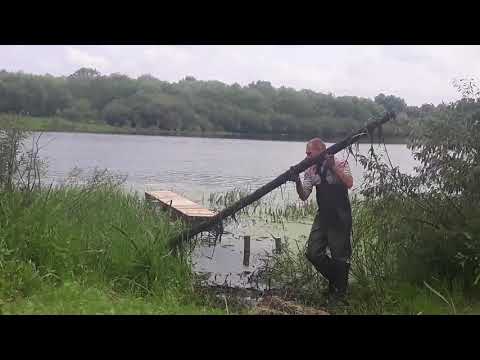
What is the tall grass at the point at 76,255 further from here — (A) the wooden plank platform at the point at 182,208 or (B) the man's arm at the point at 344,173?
(A) the wooden plank platform at the point at 182,208

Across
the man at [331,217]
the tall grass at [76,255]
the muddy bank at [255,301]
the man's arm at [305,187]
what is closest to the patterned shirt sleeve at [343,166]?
the man at [331,217]

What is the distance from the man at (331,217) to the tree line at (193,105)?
3.51 ft

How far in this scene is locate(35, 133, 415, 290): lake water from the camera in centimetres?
1103

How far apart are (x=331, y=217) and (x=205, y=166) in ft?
66.4

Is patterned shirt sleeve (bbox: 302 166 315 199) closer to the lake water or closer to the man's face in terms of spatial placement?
the man's face

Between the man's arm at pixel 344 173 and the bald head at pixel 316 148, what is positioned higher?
the bald head at pixel 316 148

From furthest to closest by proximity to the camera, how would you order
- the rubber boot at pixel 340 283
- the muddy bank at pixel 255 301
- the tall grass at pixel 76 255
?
the rubber boot at pixel 340 283 < the muddy bank at pixel 255 301 < the tall grass at pixel 76 255

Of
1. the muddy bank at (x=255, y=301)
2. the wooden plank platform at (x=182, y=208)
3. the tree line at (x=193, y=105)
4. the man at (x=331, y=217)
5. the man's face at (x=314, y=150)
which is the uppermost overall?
the tree line at (x=193, y=105)

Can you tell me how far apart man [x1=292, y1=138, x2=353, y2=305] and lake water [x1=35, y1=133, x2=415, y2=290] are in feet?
1.88

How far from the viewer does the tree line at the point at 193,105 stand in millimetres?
10227

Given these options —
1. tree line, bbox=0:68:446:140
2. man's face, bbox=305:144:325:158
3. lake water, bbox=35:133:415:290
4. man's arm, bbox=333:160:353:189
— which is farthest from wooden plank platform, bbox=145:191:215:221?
man's arm, bbox=333:160:353:189

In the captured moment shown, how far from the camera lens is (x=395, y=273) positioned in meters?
7.18

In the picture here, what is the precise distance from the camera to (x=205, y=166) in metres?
27.0

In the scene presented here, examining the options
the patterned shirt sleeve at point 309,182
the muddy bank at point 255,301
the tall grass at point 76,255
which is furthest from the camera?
the patterned shirt sleeve at point 309,182
